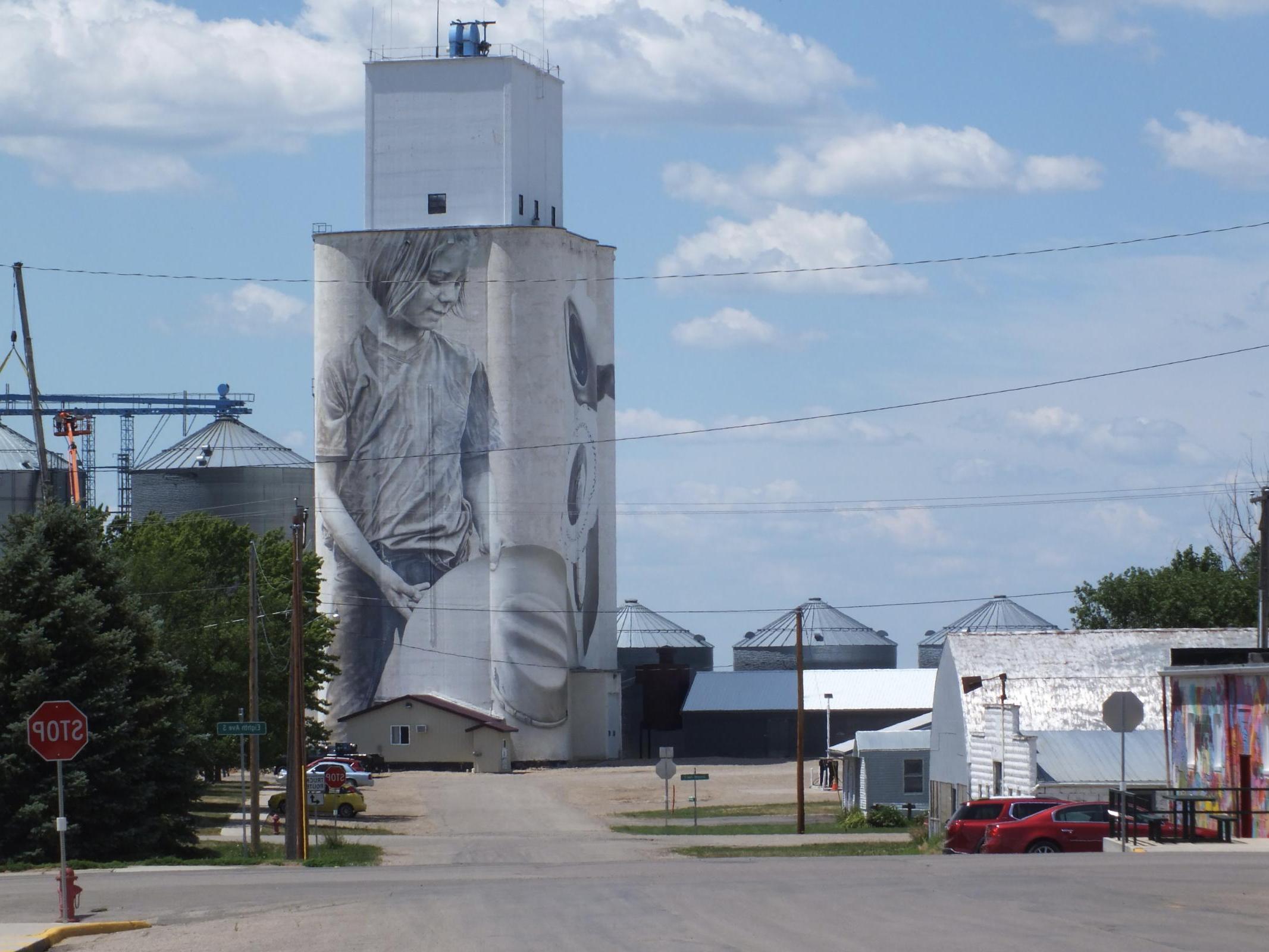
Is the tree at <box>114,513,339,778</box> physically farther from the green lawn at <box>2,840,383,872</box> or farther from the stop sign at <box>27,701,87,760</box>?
the stop sign at <box>27,701,87,760</box>

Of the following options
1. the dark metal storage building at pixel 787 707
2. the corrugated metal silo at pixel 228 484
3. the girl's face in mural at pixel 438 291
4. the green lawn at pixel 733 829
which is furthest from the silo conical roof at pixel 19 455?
the green lawn at pixel 733 829

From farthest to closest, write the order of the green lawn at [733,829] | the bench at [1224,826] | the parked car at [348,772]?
the parked car at [348,772] < the green lawn at [733,829] < the bench at [1224,826]

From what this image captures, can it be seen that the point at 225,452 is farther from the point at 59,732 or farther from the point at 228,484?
the point at 59,732

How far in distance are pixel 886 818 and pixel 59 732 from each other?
37435 millimetres

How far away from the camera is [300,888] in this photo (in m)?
25.8

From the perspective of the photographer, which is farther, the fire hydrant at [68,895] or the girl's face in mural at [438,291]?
the girl's face in mural at [438,291]

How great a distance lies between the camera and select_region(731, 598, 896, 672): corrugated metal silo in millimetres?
125250

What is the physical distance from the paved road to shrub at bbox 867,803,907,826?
1067 inches

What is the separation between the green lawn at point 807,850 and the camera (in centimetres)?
3919

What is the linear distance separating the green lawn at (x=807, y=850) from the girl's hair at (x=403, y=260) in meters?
59.9

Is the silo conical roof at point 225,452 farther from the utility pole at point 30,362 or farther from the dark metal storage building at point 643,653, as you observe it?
the utility pole at point 30,362

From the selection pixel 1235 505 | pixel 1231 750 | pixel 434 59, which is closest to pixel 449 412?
pixel 434 59

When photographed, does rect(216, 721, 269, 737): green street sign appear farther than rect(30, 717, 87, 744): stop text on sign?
Yes

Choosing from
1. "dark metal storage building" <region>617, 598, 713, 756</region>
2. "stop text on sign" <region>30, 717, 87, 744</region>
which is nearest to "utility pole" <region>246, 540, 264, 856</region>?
"stop text on sign" <region>30, 717, 87, 744</region>
